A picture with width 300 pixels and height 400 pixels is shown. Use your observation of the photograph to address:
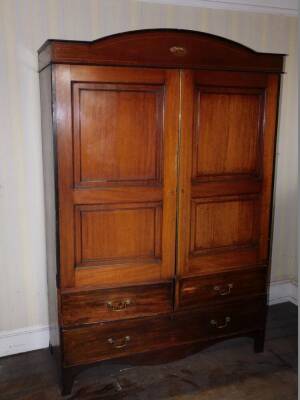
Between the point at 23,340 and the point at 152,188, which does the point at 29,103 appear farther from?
the point at 23,340

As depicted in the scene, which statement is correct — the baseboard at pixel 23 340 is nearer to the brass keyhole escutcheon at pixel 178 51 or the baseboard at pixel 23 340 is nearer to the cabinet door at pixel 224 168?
the cabinet door at pixel 224 168

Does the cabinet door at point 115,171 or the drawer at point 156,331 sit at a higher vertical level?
the cabinet door at point 115,171

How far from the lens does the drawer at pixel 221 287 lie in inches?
87.0

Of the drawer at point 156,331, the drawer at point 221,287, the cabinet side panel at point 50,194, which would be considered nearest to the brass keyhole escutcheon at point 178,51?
the cabinet side panel at point 50,194

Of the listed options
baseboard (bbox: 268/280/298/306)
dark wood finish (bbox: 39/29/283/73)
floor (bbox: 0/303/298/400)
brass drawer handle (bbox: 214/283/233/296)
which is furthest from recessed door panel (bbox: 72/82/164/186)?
baseboard (bbox: 268/280/298/306)

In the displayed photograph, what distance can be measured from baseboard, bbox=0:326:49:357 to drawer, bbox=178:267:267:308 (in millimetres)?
932

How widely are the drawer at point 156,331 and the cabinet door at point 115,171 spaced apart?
0.85ft

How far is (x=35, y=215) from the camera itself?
2.40 m

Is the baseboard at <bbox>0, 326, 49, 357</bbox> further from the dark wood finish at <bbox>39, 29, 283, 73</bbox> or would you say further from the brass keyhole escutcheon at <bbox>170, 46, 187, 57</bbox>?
the brass keyhole escutcheon at <bbox>170, 46, 187, 57</bbox>

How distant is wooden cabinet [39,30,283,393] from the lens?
6.17 feet

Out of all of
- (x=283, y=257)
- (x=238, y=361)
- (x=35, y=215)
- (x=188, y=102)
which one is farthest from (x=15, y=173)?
(x=283, y=257)

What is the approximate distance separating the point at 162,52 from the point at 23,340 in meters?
1.86

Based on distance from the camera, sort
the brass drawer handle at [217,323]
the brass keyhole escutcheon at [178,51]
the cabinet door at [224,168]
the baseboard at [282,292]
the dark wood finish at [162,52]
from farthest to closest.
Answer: the baseboard at [282,292] → the brass drawer handle at [217,323] → the cabinet door at [224,168] → the brass keyhole escutcheon at [178,51] → the dark wood finish at [162,52]

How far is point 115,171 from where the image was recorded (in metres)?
1.97
